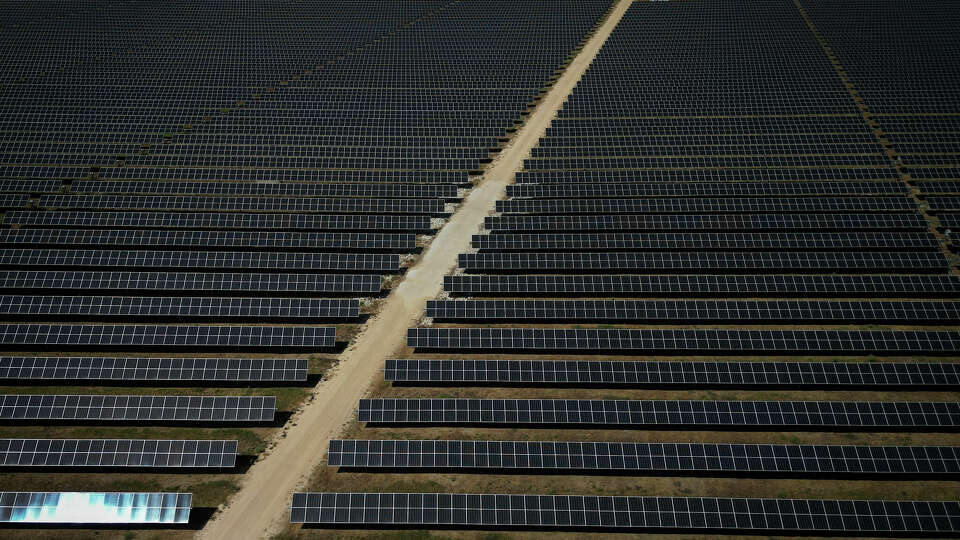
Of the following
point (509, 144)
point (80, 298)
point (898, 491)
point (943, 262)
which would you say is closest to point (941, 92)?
point (943, 262)

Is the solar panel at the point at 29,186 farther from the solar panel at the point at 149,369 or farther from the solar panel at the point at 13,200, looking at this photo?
the solar panel at the point at 149,369

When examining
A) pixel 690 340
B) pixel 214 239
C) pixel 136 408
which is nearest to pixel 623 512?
pixel 690 340

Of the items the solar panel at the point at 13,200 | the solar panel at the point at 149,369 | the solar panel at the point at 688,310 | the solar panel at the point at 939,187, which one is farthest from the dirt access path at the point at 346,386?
the solar panel at the point at 939,187

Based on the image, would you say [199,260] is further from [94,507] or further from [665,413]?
[665,413]

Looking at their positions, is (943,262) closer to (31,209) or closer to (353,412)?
(353,412)

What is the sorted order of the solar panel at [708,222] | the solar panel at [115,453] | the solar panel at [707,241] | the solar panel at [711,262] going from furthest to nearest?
the solar panel at [708,222] < the solar panel at [707,241] < the solar panel at [711,262] < the solar panel at [115,453]

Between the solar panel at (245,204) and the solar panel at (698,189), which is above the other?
the solar panel at (698,189)
